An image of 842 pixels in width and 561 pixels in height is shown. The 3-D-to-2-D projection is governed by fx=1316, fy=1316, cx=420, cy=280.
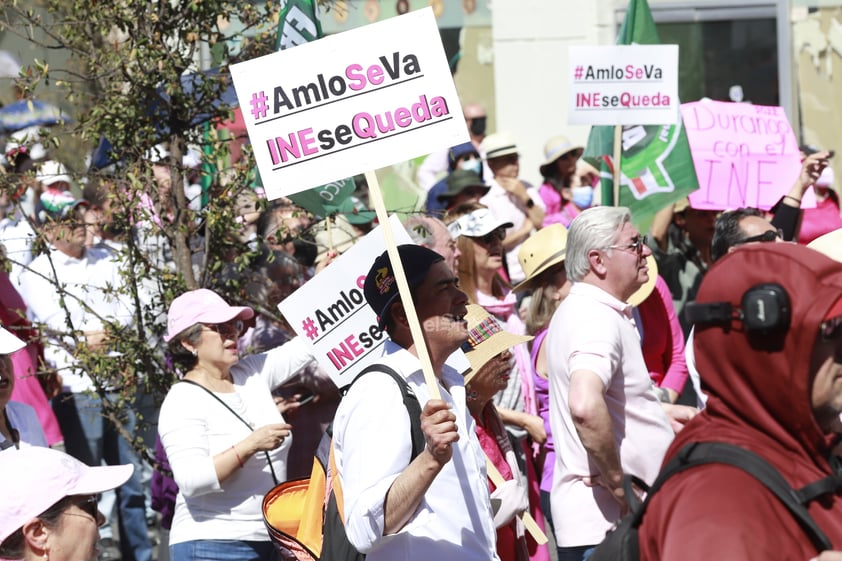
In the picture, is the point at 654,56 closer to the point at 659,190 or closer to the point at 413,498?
the point at 659,190

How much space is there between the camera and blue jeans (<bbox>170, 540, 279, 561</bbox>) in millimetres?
5430

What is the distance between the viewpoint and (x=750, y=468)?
2455 mm

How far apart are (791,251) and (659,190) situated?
212 inches

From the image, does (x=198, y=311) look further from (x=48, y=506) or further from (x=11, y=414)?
(x=48, y=506)

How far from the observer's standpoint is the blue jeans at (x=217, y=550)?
5.43 m

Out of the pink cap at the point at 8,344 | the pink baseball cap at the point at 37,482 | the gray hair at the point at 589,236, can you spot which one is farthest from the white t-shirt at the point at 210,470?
the pink baseball cap at the point at 37,482

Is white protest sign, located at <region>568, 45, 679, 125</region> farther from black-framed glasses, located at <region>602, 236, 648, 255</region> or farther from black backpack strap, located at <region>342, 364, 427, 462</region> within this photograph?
black backpack strap, located at <region>342, 364, 427, 462</region>

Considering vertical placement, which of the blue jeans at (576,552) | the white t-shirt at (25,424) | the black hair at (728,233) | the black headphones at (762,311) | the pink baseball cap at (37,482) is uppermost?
the black headphones at (762,311)

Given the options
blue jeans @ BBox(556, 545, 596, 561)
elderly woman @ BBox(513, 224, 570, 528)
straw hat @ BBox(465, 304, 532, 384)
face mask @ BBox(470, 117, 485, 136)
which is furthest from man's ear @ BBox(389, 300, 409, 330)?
face mask @ BBox(470, 117, 485, 136)

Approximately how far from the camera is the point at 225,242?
20.5 ft

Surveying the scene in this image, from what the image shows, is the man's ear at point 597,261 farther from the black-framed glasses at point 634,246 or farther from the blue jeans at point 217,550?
the blue jeans at point 217,550

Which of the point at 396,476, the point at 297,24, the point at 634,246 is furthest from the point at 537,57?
the point at 396,476

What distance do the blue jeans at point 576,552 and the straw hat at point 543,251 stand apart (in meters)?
1.61

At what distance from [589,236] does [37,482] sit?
8.04ft
